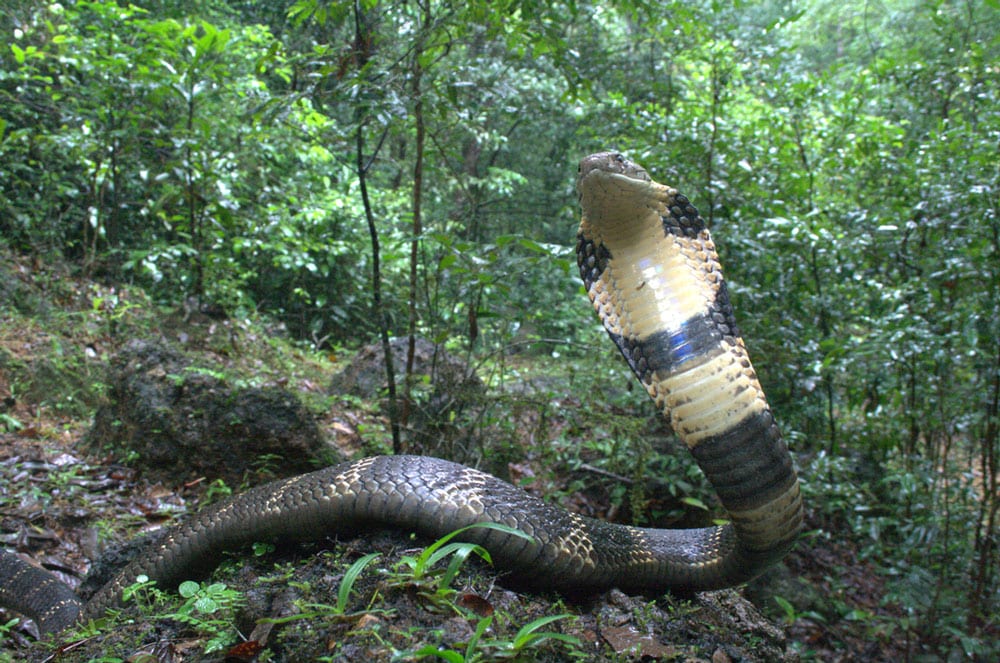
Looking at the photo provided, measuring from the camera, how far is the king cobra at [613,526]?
6.92ft

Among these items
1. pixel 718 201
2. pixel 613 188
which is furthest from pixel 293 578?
pixel 718 201

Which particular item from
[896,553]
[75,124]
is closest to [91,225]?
[75,124]

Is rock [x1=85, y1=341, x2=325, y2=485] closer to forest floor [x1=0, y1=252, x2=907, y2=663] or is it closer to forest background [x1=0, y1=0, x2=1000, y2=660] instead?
forest floor [x1=0, y1=252, x2=907, y2=663]

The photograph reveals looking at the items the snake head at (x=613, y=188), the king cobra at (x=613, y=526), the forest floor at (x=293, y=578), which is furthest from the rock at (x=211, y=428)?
the snake head at (x=613, y=188)

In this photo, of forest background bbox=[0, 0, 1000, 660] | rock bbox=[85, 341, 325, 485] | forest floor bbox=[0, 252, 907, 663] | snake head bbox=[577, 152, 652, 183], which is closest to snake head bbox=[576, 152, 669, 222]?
snake head bbox=[577, 152, 652, 183]

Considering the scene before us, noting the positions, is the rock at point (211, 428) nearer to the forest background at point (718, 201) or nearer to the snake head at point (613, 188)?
the forest background at point (718, 201)

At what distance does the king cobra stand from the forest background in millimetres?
936

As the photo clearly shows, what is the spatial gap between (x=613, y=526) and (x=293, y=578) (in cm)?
128

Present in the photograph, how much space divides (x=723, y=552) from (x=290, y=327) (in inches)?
282

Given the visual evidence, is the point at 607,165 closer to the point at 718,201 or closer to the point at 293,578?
the point at 293,578

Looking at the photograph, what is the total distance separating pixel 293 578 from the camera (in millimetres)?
2150

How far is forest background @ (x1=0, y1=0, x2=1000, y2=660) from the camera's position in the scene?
379cm

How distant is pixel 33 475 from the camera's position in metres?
4.10

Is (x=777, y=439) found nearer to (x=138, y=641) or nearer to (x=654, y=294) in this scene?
(x=654, y=294)
